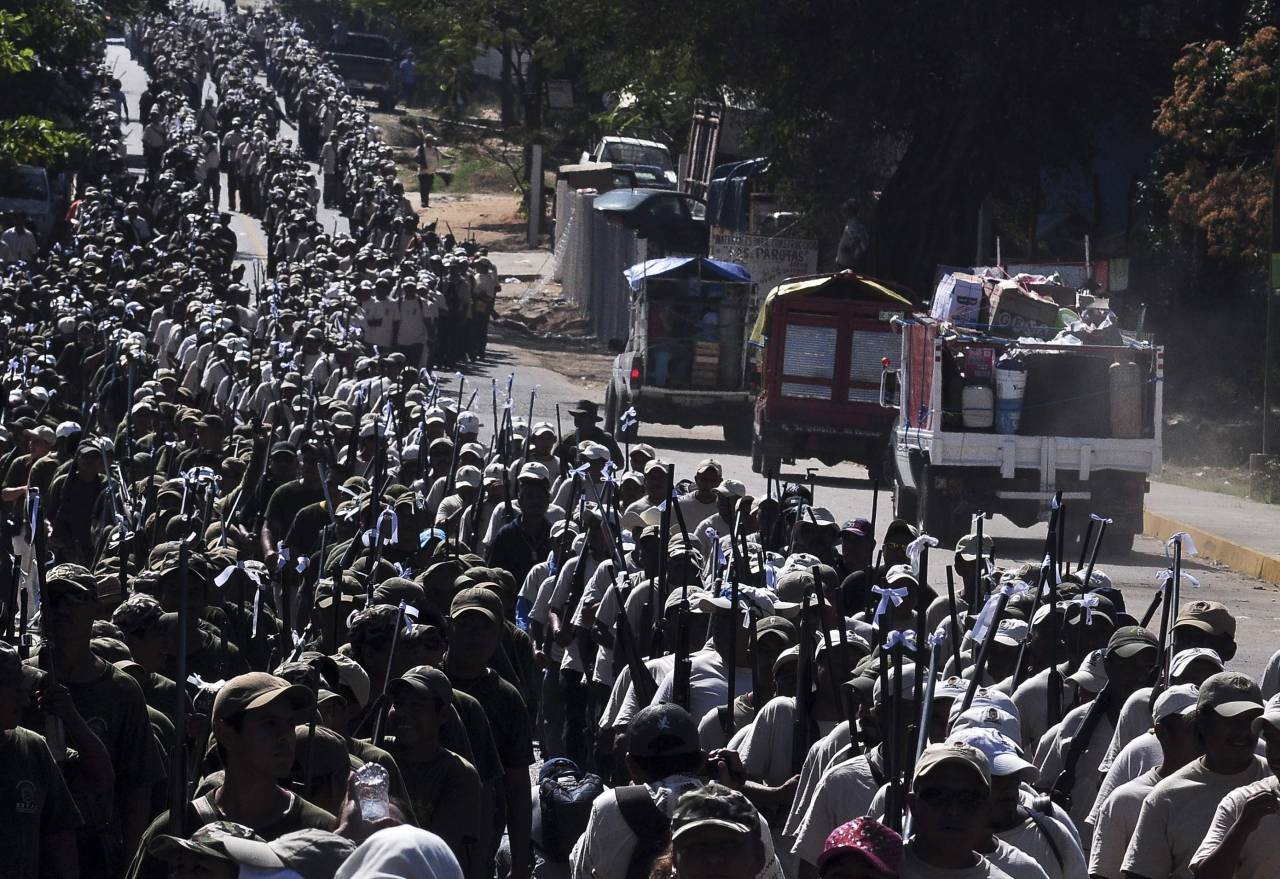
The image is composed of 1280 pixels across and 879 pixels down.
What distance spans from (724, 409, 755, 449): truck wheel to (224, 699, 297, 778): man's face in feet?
71.5

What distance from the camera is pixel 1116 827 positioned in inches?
244

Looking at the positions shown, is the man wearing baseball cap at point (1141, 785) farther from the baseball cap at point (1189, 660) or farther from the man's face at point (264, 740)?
the man's face at point (264, 740)

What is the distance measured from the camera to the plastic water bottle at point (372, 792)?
17.2 feet

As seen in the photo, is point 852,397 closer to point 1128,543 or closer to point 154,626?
point 1128,543

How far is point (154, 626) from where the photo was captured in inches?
288

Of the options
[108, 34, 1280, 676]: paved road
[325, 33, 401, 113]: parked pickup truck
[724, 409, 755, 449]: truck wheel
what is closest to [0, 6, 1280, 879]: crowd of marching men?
[108, 34, 1280, 676]: paved road

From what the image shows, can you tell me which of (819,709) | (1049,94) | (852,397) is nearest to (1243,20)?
(1049,94)

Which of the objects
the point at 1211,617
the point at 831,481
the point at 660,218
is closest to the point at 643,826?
the point at 1211,617

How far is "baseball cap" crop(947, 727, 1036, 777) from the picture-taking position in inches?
221

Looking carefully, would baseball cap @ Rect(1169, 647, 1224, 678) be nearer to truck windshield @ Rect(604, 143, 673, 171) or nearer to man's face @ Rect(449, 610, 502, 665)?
man's face @ Rect(449, 610, 502, 665)

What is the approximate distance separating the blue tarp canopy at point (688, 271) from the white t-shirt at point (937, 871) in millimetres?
21978

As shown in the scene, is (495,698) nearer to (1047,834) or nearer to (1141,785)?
(1141,785)

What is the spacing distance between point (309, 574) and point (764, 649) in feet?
7.94

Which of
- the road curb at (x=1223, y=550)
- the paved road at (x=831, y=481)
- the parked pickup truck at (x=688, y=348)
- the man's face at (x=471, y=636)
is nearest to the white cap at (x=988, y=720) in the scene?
the man's face at (x=471, y=636)
